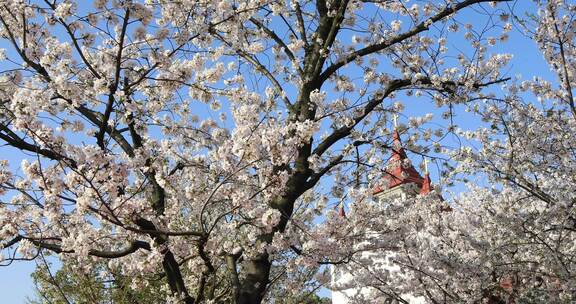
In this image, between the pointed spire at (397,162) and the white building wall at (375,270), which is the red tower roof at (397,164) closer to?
the pointed spire at (397,162)

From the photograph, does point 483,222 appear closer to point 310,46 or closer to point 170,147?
point 310,46

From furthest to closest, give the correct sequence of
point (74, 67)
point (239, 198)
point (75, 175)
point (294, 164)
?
point (294, 164) < point (74, 67) < point (239, 198) < point (75, 175)

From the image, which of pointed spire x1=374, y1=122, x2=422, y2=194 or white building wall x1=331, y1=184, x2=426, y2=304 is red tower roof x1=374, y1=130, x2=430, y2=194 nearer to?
pointed spire x1=374, y1=122, x2=422, y2=194

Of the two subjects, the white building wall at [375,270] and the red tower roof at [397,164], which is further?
the white building wall at [375,270]

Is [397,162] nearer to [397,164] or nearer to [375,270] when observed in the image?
[397,164]

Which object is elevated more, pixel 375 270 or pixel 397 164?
pixel 397 164

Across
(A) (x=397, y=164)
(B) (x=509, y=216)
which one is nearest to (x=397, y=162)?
(A) (x=397, y=164)

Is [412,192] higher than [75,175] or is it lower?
higher

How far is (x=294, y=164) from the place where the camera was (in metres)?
6.35

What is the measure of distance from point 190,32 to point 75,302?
8.51m

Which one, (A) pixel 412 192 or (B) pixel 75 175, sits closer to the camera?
(B) pixel 75 175

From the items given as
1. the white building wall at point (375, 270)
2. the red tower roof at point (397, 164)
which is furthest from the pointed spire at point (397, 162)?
the white building wall at point (375, 270)

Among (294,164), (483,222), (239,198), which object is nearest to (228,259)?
(239,198)

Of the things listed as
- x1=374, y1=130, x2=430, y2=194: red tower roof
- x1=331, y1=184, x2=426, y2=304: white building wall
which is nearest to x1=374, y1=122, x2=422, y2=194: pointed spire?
x1=374, y1=130, x2=430, y2=194: red tower roof
